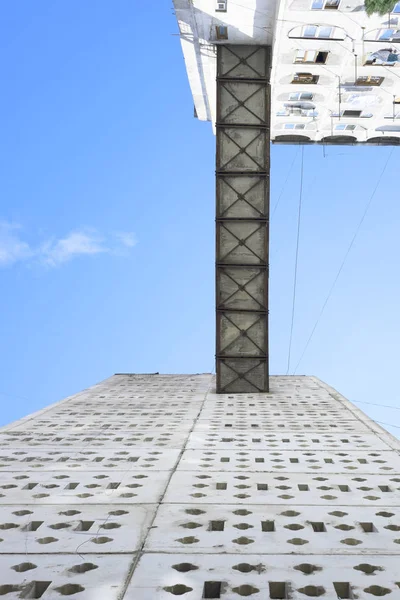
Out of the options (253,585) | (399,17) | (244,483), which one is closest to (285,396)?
(244,483)

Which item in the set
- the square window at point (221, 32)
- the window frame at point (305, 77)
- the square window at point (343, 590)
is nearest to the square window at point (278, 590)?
the square window at point (343, 590)

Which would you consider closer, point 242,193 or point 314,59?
point 242,193

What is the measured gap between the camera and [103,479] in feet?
36.4

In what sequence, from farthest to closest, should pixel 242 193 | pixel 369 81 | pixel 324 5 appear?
pixel 369 81 < pixel 242 193 < pixel 324 5

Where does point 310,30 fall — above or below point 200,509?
above

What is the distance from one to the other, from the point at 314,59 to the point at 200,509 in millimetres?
23920

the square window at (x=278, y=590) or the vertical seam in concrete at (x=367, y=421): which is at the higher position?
the square window at (x=278, y=590)

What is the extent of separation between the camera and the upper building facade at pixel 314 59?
77.1ft

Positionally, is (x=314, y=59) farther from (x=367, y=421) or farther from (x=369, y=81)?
(x=367, y=421)

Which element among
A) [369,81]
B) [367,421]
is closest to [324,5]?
[369,81]

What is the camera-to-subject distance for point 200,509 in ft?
30.1

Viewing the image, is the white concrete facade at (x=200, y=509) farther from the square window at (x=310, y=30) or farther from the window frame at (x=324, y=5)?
the square window at (x=310, y=30)

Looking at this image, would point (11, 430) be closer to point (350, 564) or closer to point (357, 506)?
point (357, 506)

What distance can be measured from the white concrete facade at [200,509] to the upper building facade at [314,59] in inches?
625
